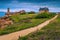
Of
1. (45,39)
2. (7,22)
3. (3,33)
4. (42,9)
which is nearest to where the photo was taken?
(45,39)

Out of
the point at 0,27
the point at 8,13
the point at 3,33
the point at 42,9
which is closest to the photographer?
the point at 3,33

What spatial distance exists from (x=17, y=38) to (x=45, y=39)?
6.25 feet

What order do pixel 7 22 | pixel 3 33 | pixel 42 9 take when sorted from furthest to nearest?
pixel 42 9 < pixel 7 22 < pixel 3 33

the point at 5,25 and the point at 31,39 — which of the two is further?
the point at 5,25

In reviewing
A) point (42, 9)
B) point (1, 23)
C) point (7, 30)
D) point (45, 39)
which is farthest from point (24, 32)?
point (42, 9)

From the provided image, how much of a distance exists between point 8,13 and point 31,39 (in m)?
11.1

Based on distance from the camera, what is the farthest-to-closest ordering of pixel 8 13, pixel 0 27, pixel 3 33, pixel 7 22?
1. pixel 8 13
2. pixel 7 22
3. pixel 0 27
4. pixel 3 33

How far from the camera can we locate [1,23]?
59.5 ft

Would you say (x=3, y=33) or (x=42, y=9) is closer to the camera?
(x=3, y=33)

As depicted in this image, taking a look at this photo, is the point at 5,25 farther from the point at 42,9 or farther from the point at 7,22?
the point at 42,9

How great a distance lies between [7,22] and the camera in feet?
61.1

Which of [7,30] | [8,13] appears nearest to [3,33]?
[7,30]

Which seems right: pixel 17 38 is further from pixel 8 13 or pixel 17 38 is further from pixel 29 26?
pixel 8 13

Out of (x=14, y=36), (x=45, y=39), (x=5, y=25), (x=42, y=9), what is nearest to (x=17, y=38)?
(x=14, y=36)
